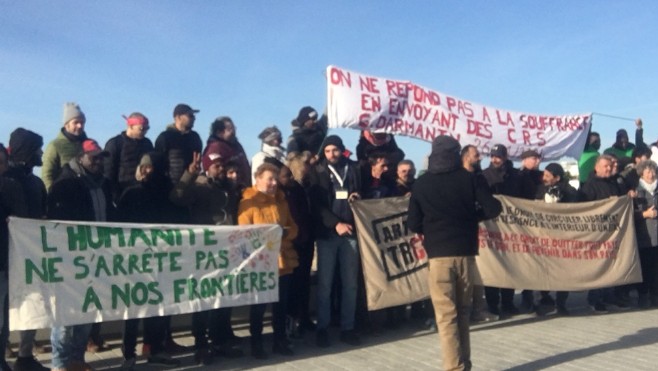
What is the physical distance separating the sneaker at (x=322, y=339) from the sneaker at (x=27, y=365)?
262 cm

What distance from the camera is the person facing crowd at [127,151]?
315 inches

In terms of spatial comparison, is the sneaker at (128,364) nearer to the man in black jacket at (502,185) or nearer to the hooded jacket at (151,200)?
the hooded jacket at (151,200)

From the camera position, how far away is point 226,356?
745 centimetres

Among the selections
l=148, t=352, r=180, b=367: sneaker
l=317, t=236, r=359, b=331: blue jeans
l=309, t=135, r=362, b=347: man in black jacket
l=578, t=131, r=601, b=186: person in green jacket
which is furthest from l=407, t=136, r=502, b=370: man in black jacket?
l=578, t=131, r=601, b=186: person in green jacket

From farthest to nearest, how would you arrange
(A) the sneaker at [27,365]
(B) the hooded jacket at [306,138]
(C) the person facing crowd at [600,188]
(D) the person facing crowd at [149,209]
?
(C) the person facing crowd at [600,188] → (B) the hooded jacket at [306,138] → (D) the person facing crowd at [149,209] → (A) the sneaker at [27,365]

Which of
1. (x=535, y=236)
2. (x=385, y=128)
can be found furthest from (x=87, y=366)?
(x=535, y=236)

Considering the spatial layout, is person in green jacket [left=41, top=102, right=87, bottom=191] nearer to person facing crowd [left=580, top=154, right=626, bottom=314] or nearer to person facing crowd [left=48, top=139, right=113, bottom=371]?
person facing crowd [left=48, top=139, right=113, bottom=371]

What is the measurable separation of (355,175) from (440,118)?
7.46 ft

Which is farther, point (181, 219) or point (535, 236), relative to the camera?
point (535, 236)

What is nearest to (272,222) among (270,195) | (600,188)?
(270,195)

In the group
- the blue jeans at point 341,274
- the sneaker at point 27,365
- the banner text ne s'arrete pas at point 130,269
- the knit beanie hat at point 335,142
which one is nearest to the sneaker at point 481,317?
the blue jeans at point 341,274

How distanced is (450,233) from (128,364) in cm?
305

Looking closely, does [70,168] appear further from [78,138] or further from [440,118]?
[440,118]

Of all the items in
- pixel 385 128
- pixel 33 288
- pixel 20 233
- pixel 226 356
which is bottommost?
pixel 226 356
